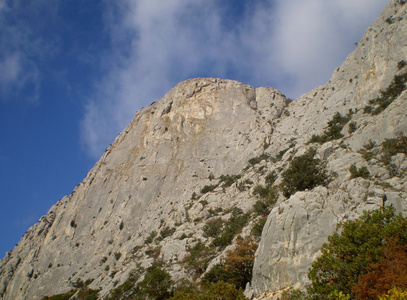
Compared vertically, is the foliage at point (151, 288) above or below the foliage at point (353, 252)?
above

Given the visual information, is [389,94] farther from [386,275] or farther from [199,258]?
[199,258]

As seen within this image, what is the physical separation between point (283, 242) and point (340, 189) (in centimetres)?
684

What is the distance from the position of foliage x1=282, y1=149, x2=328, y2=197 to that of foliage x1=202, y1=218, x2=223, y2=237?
12.3 meters

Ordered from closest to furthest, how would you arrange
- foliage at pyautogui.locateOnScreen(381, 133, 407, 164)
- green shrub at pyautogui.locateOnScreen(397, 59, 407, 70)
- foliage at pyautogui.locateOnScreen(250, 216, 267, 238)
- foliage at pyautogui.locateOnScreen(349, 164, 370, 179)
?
foliage at pyautogui.locateOnScreen(349, 164, 370, 179) < foliage at pyautogui.locateOnScreen(381, 133, 407, 164) < foliage at pyautogui.locateOnScreen(250, 216, 267, 238) < green shrub at pyautogui.locateOnScreen(397, 59, 407, 70)

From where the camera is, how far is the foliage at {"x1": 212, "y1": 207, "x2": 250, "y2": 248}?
36000 mm

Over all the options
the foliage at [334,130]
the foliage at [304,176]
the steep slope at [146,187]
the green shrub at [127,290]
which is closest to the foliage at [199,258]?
the steep slope at [146,187]

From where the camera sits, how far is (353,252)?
17047mm

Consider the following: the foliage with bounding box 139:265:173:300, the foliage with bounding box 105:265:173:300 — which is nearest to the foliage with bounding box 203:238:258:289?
the foliage with bounding box 139:265:173:300

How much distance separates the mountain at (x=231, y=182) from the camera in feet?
75.0

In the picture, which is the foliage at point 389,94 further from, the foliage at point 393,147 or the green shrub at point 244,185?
the green shrub at point 244,185

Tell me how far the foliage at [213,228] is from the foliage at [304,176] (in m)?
12.3

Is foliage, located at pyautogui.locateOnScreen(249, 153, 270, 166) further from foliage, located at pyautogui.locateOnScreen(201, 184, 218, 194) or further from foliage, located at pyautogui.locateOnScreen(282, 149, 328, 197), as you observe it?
foliage, located at pyautogui.locateOnScreen(282, 149, 328, 197)

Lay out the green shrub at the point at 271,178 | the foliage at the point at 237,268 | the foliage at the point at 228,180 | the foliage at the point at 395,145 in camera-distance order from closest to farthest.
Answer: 1. the foliage at the point at 395,145
2. the foliage at the point at 237,268
3. the green shrub at the point at 271,178
4. the foliage at the point at 228,180

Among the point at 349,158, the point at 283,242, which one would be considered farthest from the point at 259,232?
the point at 349,158
